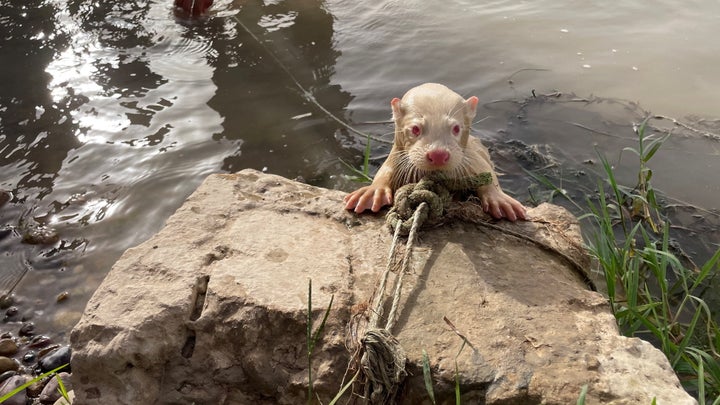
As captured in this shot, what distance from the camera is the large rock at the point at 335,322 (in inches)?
97.6

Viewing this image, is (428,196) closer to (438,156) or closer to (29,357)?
(438,156)

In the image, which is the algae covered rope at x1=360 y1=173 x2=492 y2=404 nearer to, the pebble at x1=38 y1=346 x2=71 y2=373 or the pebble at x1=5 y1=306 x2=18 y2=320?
the pebble at x1=38 y1=346 x2=71 y2=373

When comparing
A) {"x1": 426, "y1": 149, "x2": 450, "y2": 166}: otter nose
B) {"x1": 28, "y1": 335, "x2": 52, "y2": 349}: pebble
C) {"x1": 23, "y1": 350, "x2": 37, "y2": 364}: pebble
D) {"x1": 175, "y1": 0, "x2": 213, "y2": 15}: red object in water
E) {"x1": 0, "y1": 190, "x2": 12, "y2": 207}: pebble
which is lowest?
{"x1": 23, "y1": 350, "x2": 37, "y2": 364}: pebble

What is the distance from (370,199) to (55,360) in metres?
2.15

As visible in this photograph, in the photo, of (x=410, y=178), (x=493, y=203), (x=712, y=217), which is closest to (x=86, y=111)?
(x=410, y=178)

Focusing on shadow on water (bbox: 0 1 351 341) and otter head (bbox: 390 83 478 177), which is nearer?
otter head (bbox: 390 83 478 177)

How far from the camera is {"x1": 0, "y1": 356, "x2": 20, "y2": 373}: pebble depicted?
3850 millimetres

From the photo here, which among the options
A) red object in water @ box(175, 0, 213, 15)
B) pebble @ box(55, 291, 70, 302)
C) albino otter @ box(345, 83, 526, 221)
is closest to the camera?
albino otter @ box(345, 83, 526, 221)

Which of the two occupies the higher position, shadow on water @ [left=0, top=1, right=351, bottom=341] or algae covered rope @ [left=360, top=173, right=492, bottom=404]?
algae covered rope @ [left=360, top=173, right=492, bottom=404]

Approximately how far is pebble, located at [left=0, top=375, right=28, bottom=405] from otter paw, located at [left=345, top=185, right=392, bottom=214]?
213 cm

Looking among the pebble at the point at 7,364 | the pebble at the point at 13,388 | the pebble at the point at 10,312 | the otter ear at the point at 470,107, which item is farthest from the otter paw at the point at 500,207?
the pebble at the point at 10,312

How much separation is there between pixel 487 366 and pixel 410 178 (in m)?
1.38

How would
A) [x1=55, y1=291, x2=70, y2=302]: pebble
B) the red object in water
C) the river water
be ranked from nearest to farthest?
[x1=55, y1=291, x2=70, y2=302]: pebble → the river water → the red object in water

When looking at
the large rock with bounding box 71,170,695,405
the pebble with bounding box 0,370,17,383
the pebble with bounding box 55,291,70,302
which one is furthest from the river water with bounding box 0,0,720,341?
the large rock with bounding box 71,170,695,405
